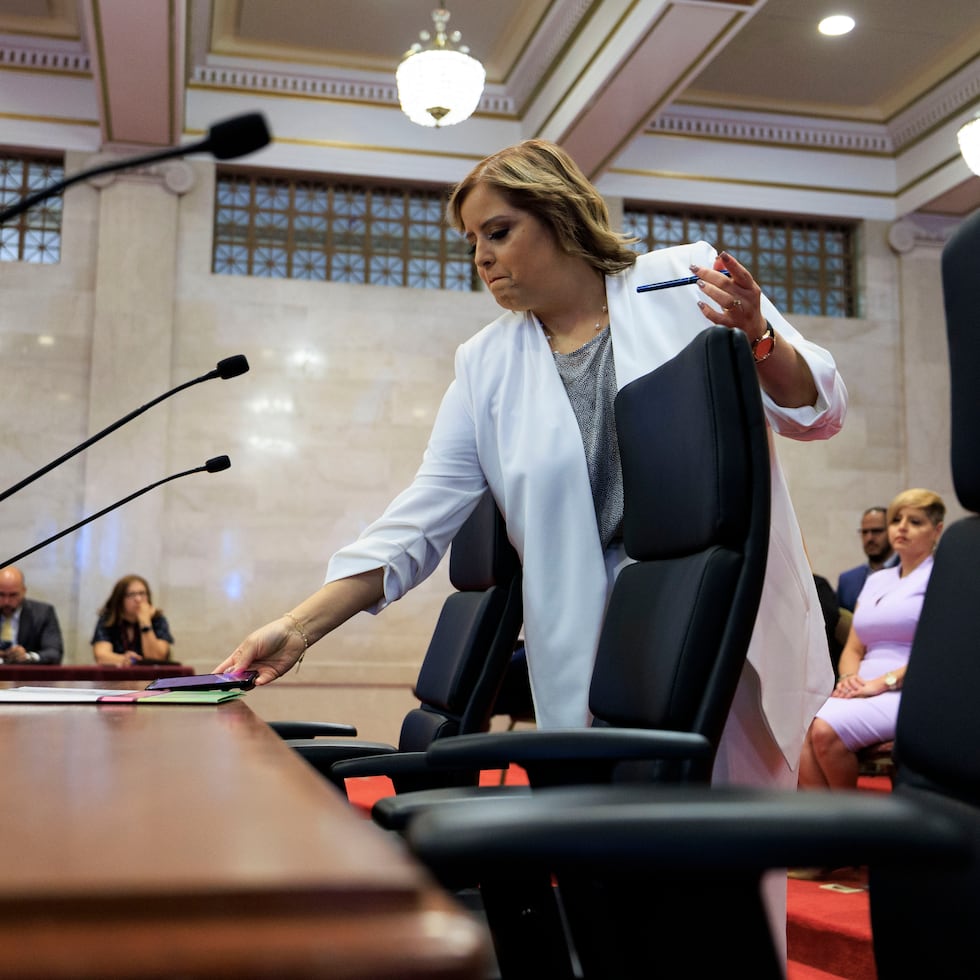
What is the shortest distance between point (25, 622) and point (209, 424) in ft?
5.54

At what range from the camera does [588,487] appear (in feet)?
5.11

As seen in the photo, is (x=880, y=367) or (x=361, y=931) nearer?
(x=361, y=931)

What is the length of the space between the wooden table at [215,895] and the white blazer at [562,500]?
3.01ft

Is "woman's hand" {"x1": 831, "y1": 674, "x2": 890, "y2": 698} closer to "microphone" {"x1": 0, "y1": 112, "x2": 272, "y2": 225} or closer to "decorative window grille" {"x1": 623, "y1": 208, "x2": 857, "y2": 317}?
"microphone" {"x1": 0, "y1": 112, "x2": 272, "y2": 225}

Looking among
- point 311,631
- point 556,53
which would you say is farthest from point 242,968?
point 556,53

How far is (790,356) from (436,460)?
62 centimetres

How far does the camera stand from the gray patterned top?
156 centimetres

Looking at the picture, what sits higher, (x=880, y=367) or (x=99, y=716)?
(x=880, y=367)

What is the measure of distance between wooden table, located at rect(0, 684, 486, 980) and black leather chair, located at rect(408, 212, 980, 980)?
0.10 m

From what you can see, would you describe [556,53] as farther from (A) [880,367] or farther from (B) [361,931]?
(B) [361,931]

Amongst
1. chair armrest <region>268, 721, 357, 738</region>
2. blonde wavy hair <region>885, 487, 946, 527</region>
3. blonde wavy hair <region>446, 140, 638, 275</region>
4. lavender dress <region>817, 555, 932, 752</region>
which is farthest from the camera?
blonde wavy hair <region>885, 487, 946, 527</region>

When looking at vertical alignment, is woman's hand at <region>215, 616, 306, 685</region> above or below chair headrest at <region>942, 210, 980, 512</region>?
below

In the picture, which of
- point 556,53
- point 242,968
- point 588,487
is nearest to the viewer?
point 242,968

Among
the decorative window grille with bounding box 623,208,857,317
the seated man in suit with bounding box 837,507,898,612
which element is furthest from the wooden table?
the decorative window grille with bounding box 623,208,857,317
